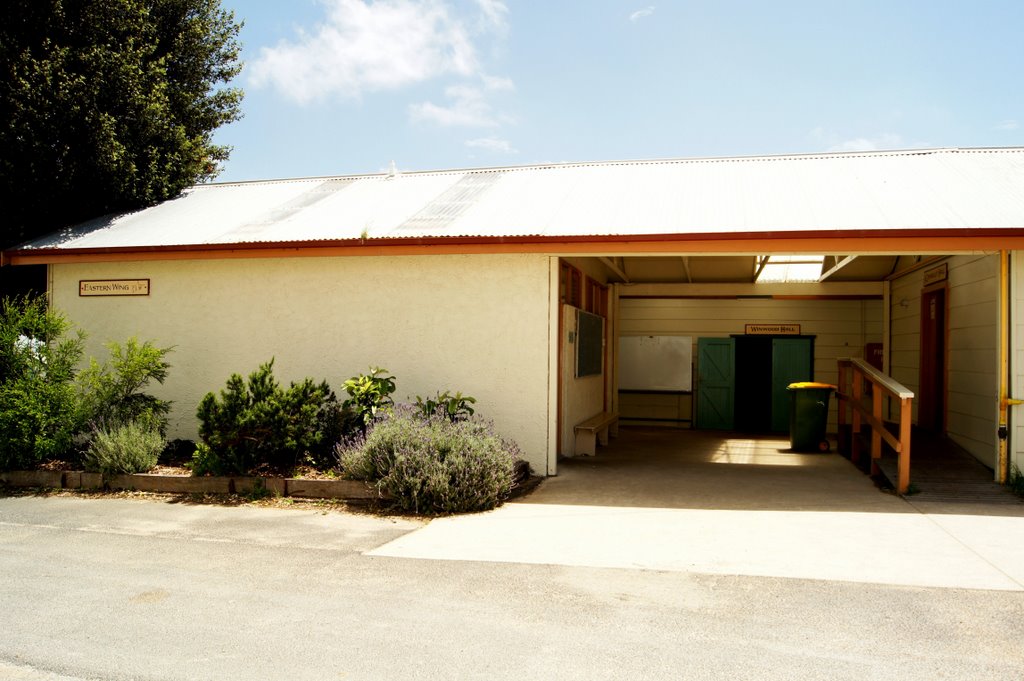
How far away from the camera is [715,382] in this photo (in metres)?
17.2

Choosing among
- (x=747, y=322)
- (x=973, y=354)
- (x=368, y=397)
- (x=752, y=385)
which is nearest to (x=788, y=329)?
(x=747, y=322)

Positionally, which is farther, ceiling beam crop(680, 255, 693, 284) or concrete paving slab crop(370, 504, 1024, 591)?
ceiling beam crop(680, 255, 693, 284)

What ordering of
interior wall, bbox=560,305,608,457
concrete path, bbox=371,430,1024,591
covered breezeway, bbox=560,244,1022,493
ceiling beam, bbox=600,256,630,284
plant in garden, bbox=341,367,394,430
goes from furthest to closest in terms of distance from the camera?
ceiling beam, bbox=600,256,630,284
interior wall, bbox=560,305,608,457
covered breezeway, bbox=560,244,1022,493
plant in garden, bbox=341,367,394,430
concrete path, bbox=371,430,1024,591

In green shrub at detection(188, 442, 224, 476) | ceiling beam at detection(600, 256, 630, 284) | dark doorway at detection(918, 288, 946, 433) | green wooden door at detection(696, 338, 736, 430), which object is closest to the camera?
green shrub at detection(188, 442, 224, 476)

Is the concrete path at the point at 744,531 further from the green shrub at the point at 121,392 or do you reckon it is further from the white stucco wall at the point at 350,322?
the green shrub at the point at 121,392

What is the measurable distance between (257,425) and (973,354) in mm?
9173

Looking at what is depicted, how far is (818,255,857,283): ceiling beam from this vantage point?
1336 centimetres

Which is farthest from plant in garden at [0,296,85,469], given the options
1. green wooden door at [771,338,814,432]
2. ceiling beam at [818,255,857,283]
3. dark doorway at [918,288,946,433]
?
green wooden door at [771,338,814,432]

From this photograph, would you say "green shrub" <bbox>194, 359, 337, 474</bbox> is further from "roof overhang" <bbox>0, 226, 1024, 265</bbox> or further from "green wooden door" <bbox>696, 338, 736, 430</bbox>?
"green wooden door" <bbox>696, 338, 736, 430</bbox>

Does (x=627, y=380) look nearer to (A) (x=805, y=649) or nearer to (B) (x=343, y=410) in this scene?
(B) (x=343, y=410)

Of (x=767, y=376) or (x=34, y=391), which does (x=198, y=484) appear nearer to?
(x=34, y=391)

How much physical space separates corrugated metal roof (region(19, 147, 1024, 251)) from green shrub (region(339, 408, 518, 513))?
2705 mm

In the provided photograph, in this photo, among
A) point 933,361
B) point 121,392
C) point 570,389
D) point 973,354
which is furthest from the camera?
point 933,361

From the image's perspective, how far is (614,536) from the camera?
23.2ft
